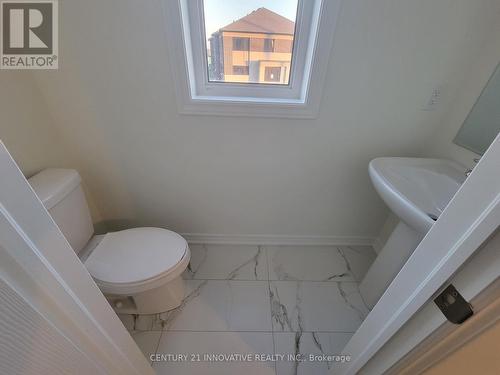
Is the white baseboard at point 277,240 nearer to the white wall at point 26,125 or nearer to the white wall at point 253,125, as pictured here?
the white wall at point 253,125

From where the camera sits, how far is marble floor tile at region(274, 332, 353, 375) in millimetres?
1122

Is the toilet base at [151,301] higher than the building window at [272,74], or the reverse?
the building window at [272,74]

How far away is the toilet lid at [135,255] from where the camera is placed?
1.05 m

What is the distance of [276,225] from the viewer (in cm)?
168

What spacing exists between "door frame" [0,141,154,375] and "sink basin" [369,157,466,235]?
1099mm

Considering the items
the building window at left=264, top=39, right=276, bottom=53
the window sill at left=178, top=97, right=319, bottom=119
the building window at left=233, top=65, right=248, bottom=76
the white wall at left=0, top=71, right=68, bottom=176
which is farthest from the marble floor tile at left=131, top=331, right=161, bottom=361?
the building window at left=264, top=39, right=276, bottom=53

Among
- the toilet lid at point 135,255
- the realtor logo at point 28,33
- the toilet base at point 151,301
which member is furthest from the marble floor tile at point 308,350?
the realtor logo at point 28,33

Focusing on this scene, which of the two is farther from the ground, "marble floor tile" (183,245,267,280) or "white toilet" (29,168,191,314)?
"white toilet" (29,168,191,314)

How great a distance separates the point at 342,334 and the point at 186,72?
5.29 feet

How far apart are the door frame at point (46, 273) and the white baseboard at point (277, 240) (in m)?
1.07

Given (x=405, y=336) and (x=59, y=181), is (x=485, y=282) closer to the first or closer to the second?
(x=405, y=336)

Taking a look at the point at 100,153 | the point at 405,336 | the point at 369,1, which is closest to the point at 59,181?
the point at 100,153

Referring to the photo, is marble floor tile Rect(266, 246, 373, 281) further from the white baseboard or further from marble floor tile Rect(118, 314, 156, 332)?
Answer: marble floor tile Rect(118, 314, 156, 332)

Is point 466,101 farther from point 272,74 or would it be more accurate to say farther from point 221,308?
point 221,308
